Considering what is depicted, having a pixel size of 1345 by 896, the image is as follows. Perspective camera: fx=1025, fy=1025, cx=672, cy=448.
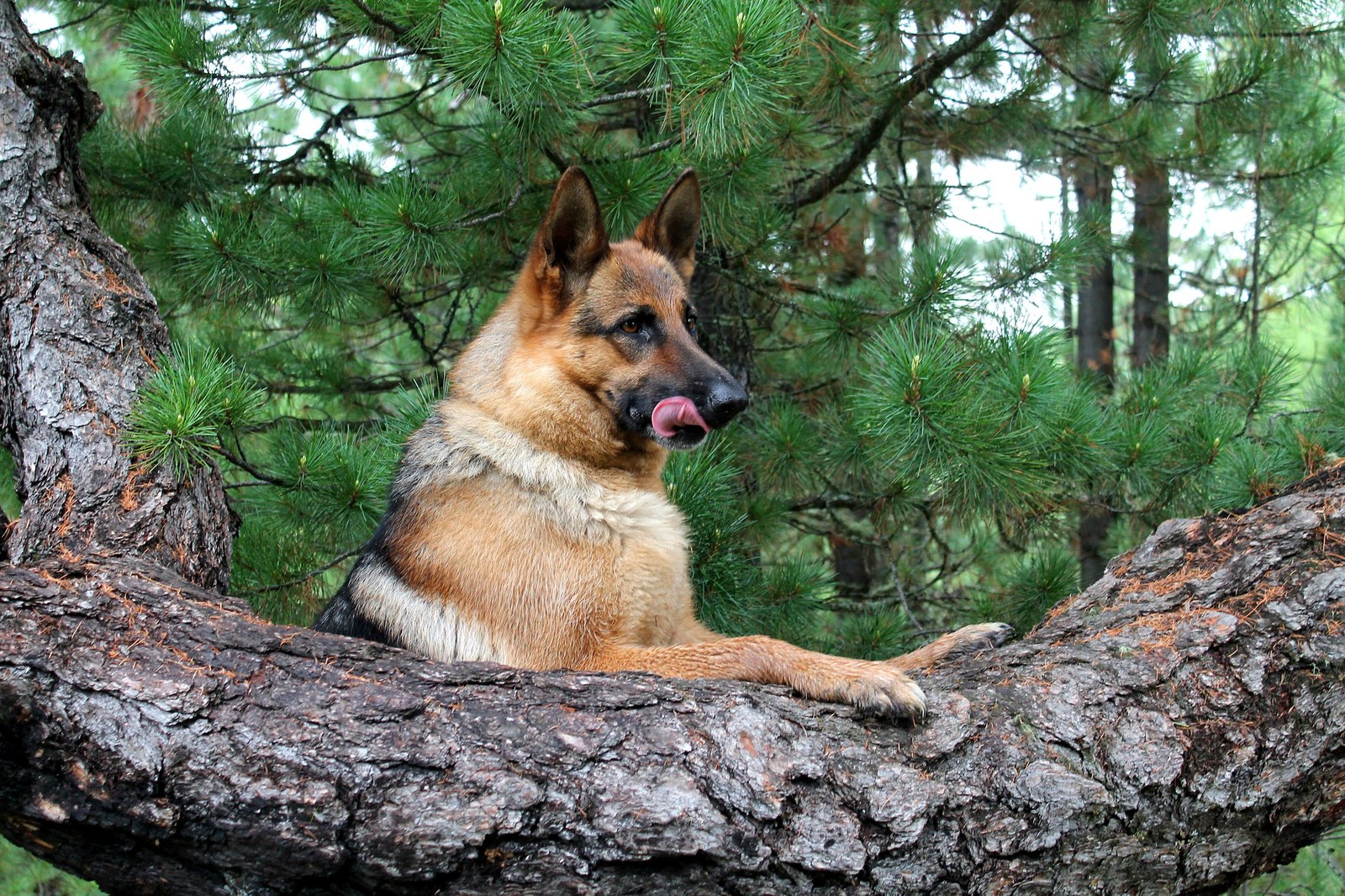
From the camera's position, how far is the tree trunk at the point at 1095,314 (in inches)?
262

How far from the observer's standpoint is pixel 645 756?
2664mm

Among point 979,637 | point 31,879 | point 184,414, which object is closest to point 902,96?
point 979,637

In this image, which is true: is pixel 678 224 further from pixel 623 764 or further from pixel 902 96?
pixel 623 764

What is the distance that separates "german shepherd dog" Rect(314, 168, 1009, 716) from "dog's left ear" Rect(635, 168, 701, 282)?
0.01m

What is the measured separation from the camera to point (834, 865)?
260cm

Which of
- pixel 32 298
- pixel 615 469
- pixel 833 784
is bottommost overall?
pixel 833 784

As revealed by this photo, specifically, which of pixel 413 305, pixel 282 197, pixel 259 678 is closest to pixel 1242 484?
pixel 259 678

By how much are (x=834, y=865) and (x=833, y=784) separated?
0.21 m

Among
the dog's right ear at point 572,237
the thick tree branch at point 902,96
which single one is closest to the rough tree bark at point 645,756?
the dog's right ear at point 572,237

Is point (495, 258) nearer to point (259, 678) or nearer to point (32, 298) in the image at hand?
point (32, 298)

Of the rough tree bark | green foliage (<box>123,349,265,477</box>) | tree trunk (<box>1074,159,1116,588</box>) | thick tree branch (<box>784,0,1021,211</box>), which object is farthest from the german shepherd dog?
tree trunk (<box>1074,159,1116,588</box>)

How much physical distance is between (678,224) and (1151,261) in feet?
19.5

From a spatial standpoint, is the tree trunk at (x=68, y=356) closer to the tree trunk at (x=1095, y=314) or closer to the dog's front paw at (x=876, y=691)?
the dog's front paw at (x=876, y=691)

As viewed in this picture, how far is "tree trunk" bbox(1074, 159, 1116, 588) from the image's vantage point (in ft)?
21.8
